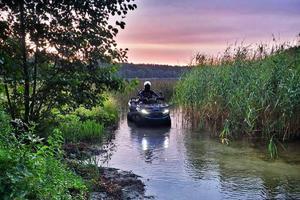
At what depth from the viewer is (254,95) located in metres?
13.4

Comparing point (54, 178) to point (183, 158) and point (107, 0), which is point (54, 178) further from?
point (183, 158)

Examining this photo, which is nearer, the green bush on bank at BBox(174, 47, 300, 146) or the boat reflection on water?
the boat reflection on water

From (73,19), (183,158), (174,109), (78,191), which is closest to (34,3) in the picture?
(73,19)

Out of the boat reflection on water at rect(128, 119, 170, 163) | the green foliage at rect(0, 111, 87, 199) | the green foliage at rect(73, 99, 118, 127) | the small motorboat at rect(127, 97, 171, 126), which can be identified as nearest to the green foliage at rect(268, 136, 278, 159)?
the boat reflection on water at rect(128, 119, 170, 163)

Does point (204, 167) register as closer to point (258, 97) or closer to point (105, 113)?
point (258, 97)

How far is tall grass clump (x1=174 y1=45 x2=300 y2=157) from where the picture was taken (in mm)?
12938

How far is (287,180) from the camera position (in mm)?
9414

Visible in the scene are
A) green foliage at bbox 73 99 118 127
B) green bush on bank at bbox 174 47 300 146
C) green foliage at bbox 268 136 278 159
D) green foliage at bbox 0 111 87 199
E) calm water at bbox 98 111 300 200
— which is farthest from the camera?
green foliage at bbox 73 99 118 127

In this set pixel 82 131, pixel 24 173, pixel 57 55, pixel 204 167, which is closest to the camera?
pixel 24 173

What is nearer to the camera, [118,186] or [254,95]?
[118,186]

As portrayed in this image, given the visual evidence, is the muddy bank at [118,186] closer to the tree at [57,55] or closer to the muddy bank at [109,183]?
the muddy bank at [109,183]

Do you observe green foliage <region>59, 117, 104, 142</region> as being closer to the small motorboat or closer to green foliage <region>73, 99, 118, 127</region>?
green foliage <region>73, 99, 118, 127</region>

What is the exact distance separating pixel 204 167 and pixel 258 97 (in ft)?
11.8

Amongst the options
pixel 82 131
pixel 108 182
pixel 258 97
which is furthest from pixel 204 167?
pixel 82 131
